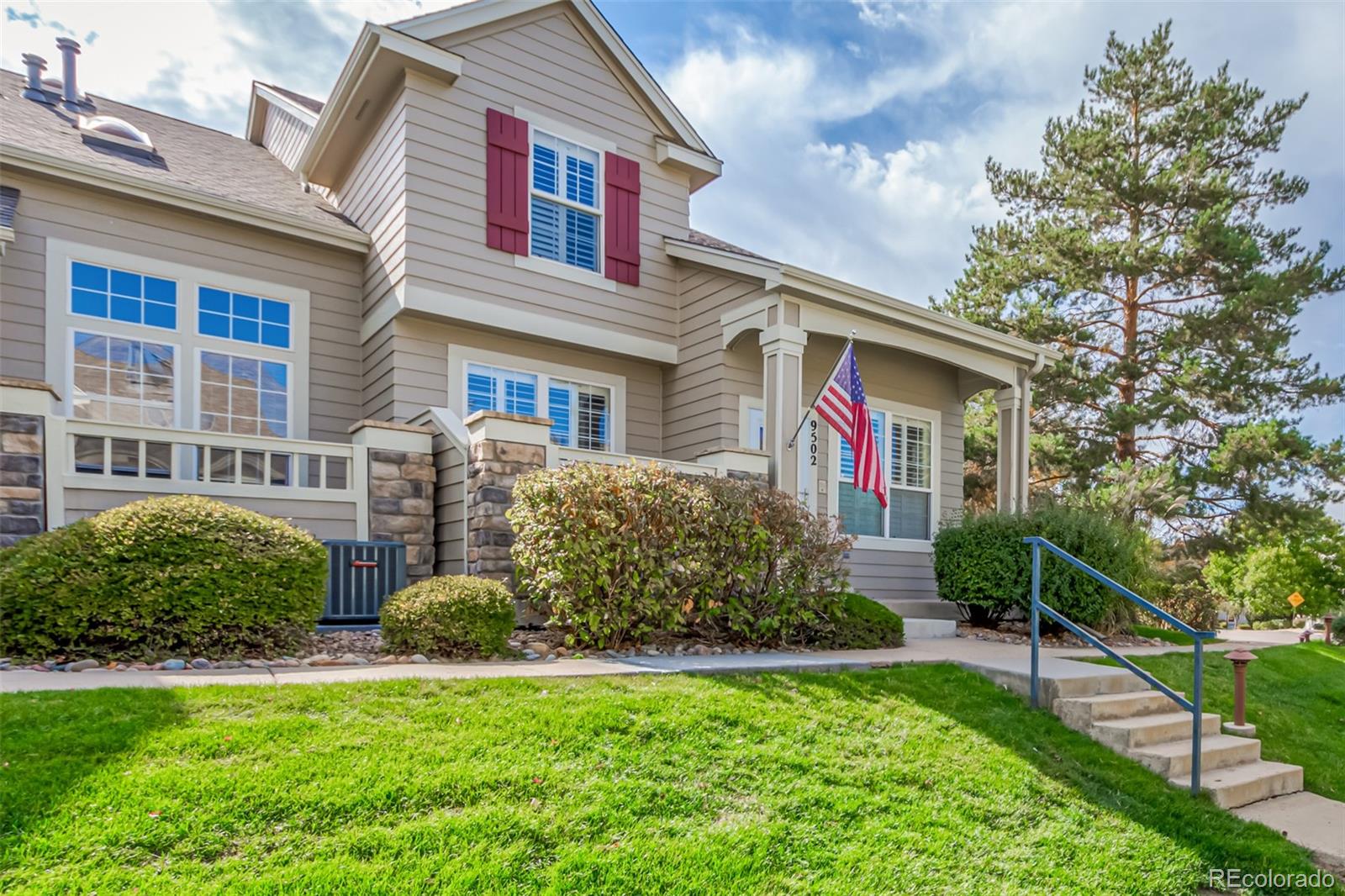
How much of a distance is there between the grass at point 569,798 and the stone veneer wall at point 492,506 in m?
2.57

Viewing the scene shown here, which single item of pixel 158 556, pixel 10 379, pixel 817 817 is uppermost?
pixel 10 379

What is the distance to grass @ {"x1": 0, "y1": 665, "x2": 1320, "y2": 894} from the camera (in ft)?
9.11

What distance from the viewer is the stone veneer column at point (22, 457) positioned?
→ 589cm

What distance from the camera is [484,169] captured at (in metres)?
9.41

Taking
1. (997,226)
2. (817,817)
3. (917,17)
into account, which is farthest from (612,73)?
(997,226)

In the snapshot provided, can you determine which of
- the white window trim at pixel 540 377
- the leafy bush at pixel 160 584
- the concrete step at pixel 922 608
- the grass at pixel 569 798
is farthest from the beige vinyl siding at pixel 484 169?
the grass at pixel 569 798

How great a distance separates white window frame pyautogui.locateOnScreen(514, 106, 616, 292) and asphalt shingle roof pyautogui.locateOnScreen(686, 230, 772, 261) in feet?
3.89

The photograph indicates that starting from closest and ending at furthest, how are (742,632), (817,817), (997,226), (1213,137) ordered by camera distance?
1. (817,817)
2. (742,632)
3. (1213,137)
4. (997,226)

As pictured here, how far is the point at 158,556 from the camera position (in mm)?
5086

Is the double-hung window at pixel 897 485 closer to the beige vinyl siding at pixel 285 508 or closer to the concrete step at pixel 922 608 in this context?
the concrete step at pixel 922 608

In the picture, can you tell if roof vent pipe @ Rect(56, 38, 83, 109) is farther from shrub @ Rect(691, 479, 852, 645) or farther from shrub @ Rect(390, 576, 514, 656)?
shrub @ Rect(691, 479, 852, 645)

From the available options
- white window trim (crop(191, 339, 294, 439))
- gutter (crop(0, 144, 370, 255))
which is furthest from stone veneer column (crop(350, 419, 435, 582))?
gutter (crop(0, 144, 370, 255))

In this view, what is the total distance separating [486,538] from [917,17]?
8159mm

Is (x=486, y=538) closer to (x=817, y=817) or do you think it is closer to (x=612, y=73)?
(x=817, y=817)
